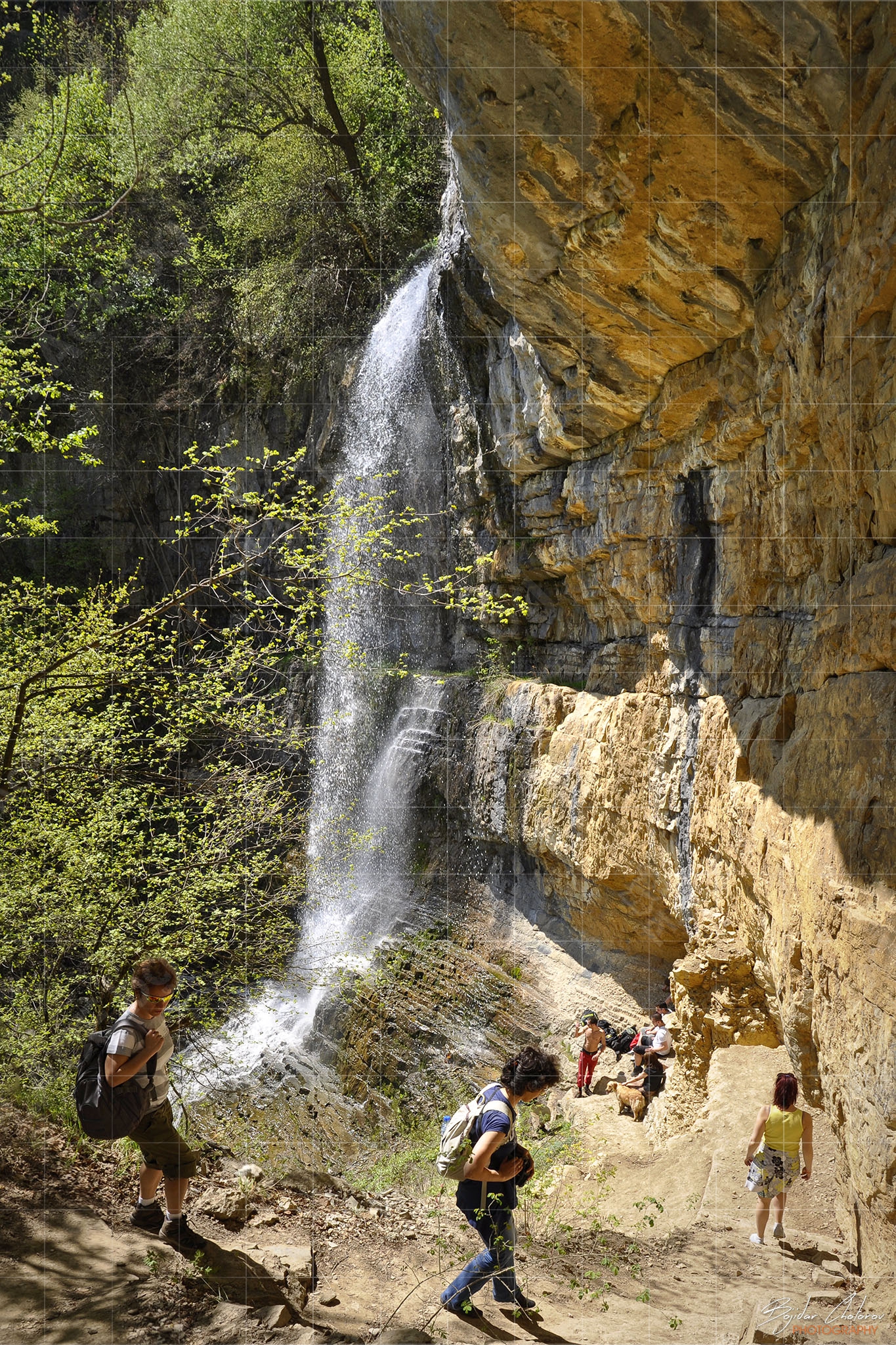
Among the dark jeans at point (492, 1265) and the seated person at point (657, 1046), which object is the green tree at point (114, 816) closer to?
the dark jeans at point (492, 1265)

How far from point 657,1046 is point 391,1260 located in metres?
3.23

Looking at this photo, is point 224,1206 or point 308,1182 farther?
point 308,1182

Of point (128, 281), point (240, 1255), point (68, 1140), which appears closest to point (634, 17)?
point (240, 1255)

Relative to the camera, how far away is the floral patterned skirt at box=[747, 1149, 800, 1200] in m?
3.31

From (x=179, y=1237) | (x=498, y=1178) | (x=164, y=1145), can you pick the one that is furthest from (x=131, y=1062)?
(x=498, y=1178)

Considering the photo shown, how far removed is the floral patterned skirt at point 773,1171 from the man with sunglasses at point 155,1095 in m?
2.22

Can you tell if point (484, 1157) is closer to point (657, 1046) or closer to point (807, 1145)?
point (807, 1145)

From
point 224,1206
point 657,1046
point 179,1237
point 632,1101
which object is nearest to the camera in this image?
point 179,1237

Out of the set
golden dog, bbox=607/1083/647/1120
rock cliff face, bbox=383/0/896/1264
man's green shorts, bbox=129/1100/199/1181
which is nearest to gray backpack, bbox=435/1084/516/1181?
man's green shorts, bbox=129/1100/199/1181

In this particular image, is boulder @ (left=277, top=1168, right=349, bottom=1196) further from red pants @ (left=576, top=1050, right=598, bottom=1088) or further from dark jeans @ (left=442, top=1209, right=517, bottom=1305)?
red pants @ (left=576, top=1050, right=598, bottom=1088)

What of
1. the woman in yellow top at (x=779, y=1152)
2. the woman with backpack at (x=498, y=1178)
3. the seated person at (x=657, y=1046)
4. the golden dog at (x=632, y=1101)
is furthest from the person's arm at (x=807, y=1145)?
the seated person at (x=657, y=1046)

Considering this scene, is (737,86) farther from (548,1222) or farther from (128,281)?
(128,281)

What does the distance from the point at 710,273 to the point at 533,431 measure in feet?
11.2

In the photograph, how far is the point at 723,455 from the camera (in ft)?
16.3
